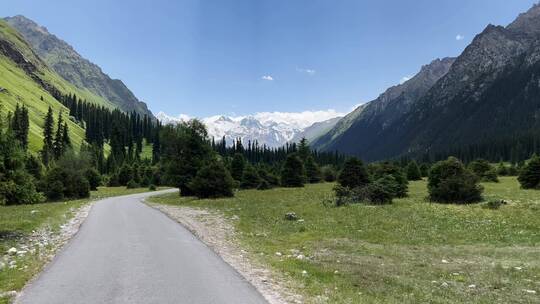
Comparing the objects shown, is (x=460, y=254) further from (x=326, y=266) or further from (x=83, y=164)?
(x=83, y=164)

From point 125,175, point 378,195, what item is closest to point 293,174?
point 378,195

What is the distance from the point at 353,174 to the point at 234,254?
37208mm

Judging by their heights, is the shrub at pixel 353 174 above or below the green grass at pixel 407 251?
above

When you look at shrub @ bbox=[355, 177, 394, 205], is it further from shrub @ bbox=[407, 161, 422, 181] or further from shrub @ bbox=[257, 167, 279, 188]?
shrub @ bbox=[407, 161, 422, 181]

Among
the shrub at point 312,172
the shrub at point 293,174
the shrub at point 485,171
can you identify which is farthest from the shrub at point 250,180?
the shrub at point 485,171

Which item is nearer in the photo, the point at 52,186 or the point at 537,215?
the point at 537,215

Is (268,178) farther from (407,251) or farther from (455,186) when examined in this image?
(407,251)

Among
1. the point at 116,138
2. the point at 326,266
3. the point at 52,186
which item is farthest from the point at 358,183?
the point at 116,138

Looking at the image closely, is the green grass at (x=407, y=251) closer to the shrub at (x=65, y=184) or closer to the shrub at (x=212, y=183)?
the shrub at (x=212, y=183)

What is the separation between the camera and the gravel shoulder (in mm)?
12234

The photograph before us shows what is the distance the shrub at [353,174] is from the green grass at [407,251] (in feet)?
61.6

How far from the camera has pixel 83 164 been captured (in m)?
89.7

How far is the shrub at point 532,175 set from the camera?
51969 mm

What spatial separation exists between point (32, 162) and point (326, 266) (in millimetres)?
79128
